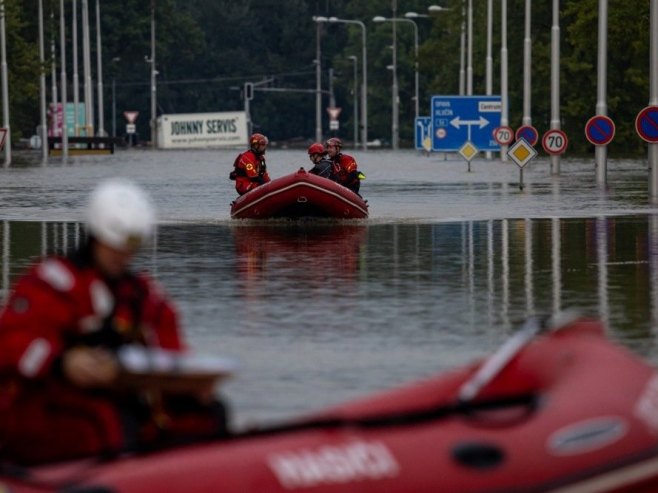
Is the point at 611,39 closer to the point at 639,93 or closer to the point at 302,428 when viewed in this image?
the point at 639,93

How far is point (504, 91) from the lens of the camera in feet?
245

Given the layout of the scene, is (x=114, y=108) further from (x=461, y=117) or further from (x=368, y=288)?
(x=368, y=288)

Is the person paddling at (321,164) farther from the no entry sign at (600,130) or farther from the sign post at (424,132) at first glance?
the sign post at (424,132)

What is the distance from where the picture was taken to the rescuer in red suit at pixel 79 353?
727cm

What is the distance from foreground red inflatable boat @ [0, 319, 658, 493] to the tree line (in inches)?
2524

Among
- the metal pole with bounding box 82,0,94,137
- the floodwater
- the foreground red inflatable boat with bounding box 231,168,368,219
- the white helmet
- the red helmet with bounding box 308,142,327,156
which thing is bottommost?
the floodwater

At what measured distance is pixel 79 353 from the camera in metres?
7.18

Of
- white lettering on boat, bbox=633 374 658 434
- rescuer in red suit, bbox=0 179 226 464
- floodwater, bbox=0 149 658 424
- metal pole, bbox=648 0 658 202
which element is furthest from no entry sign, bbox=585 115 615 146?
rescuer in red suit, bbox=0 179 226 464

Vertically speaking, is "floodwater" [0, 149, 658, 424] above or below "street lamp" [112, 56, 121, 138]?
below

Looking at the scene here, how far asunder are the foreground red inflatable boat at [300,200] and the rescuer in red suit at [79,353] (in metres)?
23.5

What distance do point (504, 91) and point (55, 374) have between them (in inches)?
2669

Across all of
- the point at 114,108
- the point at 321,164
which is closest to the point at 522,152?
the point at 321,164

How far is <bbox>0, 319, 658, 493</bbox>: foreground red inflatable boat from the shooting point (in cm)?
695

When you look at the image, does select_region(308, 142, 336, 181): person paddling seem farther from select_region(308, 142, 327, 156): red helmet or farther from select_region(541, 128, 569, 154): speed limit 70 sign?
select_region(541, 128, 569, 154): speed limit 70 sign
